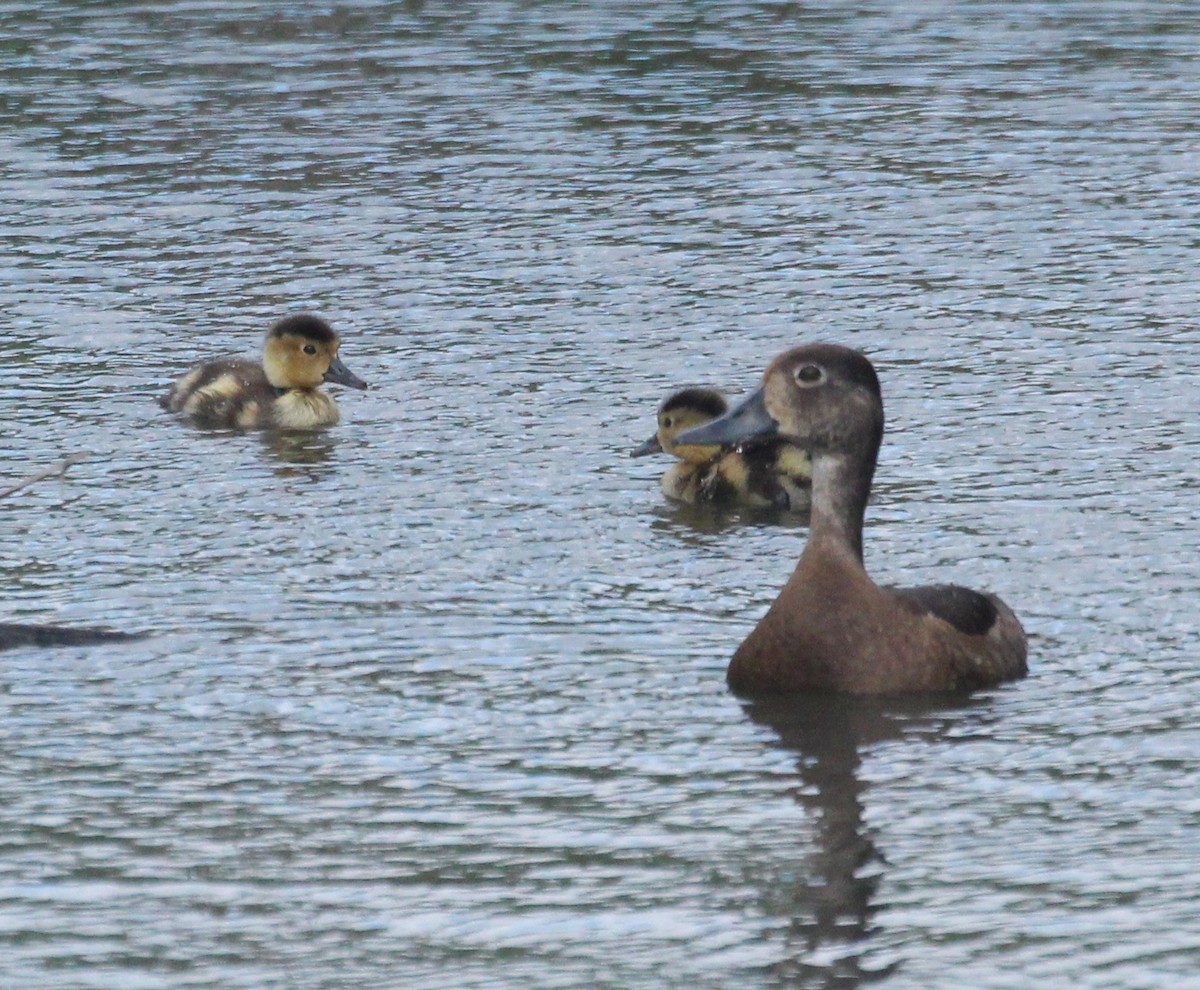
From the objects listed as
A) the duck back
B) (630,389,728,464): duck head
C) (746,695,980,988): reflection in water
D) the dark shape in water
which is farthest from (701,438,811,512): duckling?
the dark shape in water

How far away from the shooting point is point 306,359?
37.4 ft

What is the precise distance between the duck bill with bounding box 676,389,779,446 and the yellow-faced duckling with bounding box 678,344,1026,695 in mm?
107

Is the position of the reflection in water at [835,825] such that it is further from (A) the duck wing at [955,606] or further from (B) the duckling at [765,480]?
(B) the duckling at [765,480]

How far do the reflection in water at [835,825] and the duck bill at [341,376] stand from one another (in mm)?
4607

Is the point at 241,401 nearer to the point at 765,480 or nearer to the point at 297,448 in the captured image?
the point at 297,448

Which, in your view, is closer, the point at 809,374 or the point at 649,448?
the point at 809,374

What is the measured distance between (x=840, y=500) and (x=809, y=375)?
1.37 ft

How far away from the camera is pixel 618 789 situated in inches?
257

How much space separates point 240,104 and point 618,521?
1052 centimetres

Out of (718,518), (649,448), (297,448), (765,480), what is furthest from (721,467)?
(297,448)

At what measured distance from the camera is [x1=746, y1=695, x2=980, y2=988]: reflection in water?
17.6 ft

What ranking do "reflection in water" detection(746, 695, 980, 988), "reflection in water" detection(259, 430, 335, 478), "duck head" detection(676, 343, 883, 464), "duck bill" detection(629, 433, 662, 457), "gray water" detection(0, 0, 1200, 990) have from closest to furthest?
1. "reflection in water" detection(746, 695, 980, 988)
2. "gray water" detection(0, 0, 1200, 990)
3. "duck head" detection(676, 343, 883, 464)
4. "duck bill" detection(629, 433, 662, 457)
5. "reflection in water" detection(259, 430, 335, 478)

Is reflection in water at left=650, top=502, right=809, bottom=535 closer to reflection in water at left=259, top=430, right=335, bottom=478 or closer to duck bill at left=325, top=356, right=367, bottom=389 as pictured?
reflection in water at left=259, top=430, right=335, bottom=478

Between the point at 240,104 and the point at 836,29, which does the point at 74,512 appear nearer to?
the point at 240,104
